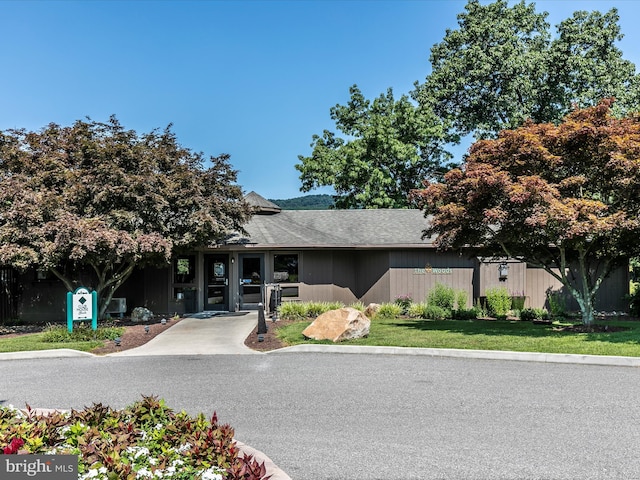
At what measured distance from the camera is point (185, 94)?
19625mm

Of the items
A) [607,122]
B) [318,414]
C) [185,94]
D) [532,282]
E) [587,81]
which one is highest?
[587,81]

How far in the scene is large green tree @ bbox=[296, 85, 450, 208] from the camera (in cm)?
3077

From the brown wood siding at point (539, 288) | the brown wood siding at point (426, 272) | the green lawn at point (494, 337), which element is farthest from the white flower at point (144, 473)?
the brown wood siding at point (539, 288)

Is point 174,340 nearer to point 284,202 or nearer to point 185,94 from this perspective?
point 185,94

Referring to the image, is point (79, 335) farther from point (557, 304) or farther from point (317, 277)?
point (557, 304)

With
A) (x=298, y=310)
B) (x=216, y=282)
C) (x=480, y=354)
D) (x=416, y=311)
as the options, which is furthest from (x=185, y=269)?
(x=480, y=354)

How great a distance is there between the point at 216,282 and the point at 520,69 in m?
22.2

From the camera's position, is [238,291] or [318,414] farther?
[238,291]

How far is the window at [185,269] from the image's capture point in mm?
18078

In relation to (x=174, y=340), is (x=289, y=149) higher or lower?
higher

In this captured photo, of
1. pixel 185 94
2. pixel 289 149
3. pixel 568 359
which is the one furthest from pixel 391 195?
pixel 568 359

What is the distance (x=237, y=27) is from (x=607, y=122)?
1117cm

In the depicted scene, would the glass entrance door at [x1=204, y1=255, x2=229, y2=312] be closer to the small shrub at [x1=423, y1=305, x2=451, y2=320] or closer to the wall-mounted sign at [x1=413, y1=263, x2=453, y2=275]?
the wall-mounted sign at [x1=413, y1=263, x2=453, y2=275]

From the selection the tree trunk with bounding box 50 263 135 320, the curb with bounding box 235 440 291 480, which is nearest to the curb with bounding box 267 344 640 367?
the curb with bounding box 235 440 291 480
